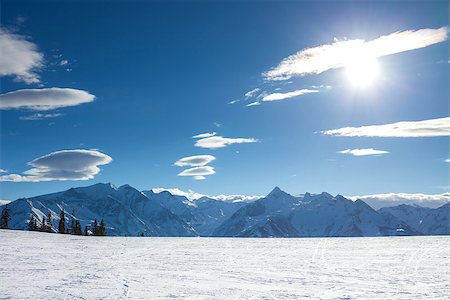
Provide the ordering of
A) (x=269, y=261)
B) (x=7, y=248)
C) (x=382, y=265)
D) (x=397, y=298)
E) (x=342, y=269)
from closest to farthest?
(x=397, y=298)
(x=342, y=269)
(x=382, y=265)
(x=269, y=261)
(x=7, y=248)

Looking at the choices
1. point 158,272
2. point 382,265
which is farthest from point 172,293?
point 382,265

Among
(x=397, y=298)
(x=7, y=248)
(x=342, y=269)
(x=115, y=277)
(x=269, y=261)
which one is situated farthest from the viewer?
(x=7, y=248)

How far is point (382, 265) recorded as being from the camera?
18.1m

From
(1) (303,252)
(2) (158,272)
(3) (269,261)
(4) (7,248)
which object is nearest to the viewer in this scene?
(2) (158,272)

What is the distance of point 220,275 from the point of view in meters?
15.0

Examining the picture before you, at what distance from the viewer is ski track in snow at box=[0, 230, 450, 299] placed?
11.5 m

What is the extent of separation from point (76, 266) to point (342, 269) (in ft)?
37.3

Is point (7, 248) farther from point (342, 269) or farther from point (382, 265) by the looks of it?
point (382, 265)

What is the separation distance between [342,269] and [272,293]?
631 centimetres

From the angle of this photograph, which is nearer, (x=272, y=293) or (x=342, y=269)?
(x=272, y=293)

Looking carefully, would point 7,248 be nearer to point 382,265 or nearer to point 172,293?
point 172,293

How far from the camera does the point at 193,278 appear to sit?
14273 millimetres

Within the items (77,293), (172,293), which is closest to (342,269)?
(172,293)

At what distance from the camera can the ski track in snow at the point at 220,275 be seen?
11.5 metres
